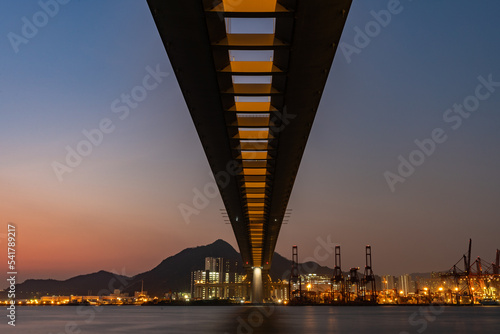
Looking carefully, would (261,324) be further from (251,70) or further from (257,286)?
(257,286)

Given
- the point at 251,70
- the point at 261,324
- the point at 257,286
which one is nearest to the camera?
the point at 251,70

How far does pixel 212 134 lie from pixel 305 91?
558cm

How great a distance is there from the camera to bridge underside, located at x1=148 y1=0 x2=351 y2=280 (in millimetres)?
11336

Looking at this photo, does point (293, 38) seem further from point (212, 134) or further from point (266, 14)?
point (212, 134)

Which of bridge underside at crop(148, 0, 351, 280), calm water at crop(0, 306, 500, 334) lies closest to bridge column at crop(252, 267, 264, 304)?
calm water at crop(0, 306, 500, 334)

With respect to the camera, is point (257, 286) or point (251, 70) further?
point (257, 286)

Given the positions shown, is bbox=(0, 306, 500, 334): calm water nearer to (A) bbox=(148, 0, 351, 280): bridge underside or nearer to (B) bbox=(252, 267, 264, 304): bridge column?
(B) bbox=(252, 267, 264, 304): bridge column

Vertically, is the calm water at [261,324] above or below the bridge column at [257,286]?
below

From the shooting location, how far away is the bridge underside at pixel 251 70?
446 inches

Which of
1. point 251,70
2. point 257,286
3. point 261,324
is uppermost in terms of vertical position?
point 251,70

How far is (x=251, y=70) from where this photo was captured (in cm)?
1503


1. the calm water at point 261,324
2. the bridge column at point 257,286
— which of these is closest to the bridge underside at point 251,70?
the calm water at point 261,324

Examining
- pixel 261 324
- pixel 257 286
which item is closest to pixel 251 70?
pixel 261 324

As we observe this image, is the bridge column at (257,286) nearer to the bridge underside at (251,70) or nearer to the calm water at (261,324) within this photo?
the calm water at (261,324)
